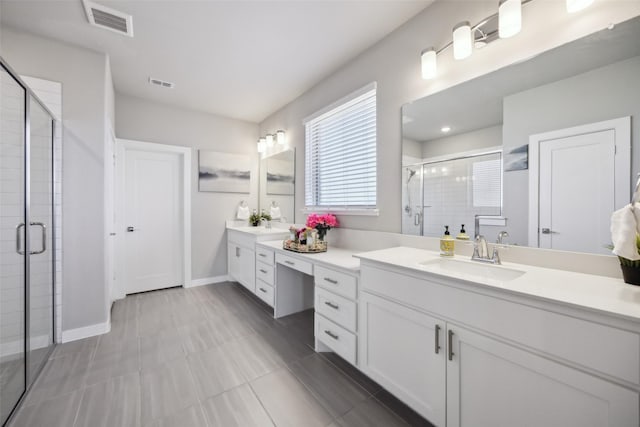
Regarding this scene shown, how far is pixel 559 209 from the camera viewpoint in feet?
4.20

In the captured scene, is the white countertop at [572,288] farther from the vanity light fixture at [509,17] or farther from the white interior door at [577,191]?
the vanity light fixture at [509,17]

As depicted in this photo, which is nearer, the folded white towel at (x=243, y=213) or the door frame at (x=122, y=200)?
the door frame at (x=122, y=200)

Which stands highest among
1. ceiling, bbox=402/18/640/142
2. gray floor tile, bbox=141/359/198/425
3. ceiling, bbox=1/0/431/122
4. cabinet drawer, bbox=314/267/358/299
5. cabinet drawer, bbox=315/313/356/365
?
ceiling, bbox=1/0/431/122

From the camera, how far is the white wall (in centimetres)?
127

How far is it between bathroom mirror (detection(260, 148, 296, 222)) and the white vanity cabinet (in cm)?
214

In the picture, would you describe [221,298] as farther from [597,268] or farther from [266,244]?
[597,268]

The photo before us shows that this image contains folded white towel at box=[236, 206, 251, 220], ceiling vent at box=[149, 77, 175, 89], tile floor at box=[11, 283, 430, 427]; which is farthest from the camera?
folded white towel at box=[236, 206, 251, 220]

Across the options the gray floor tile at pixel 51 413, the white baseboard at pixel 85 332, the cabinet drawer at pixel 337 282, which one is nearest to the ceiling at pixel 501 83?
the cabinet drawer at pixel 337 282

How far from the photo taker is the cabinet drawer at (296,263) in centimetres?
Result: 215

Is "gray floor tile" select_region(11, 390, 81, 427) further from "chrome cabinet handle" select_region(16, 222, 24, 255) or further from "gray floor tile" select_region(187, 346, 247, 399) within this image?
"chrome cabinet handle" select_region(16, 222, 24, 255)

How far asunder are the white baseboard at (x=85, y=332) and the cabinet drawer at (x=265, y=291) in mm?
1437

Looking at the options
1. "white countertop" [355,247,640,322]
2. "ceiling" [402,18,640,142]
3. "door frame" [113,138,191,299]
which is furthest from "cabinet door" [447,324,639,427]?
"door frame" [113,138,191,299]

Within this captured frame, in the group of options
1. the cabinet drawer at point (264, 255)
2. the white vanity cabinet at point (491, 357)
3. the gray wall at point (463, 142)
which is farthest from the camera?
the cabinet drawer at point (264, 255)

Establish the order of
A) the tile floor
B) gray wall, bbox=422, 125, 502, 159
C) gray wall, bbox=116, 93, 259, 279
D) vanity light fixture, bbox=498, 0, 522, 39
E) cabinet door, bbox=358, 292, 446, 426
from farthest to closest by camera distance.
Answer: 1. gray wall, bbox=116, 93, 259, 279
2. gray wall, bbox=422, 125, 502, 159
3. the tile floor
4. vanity light fixture, bbox=498, 0, 522, 39
5. cabinet door, bbox=358, 292, 446, 426
